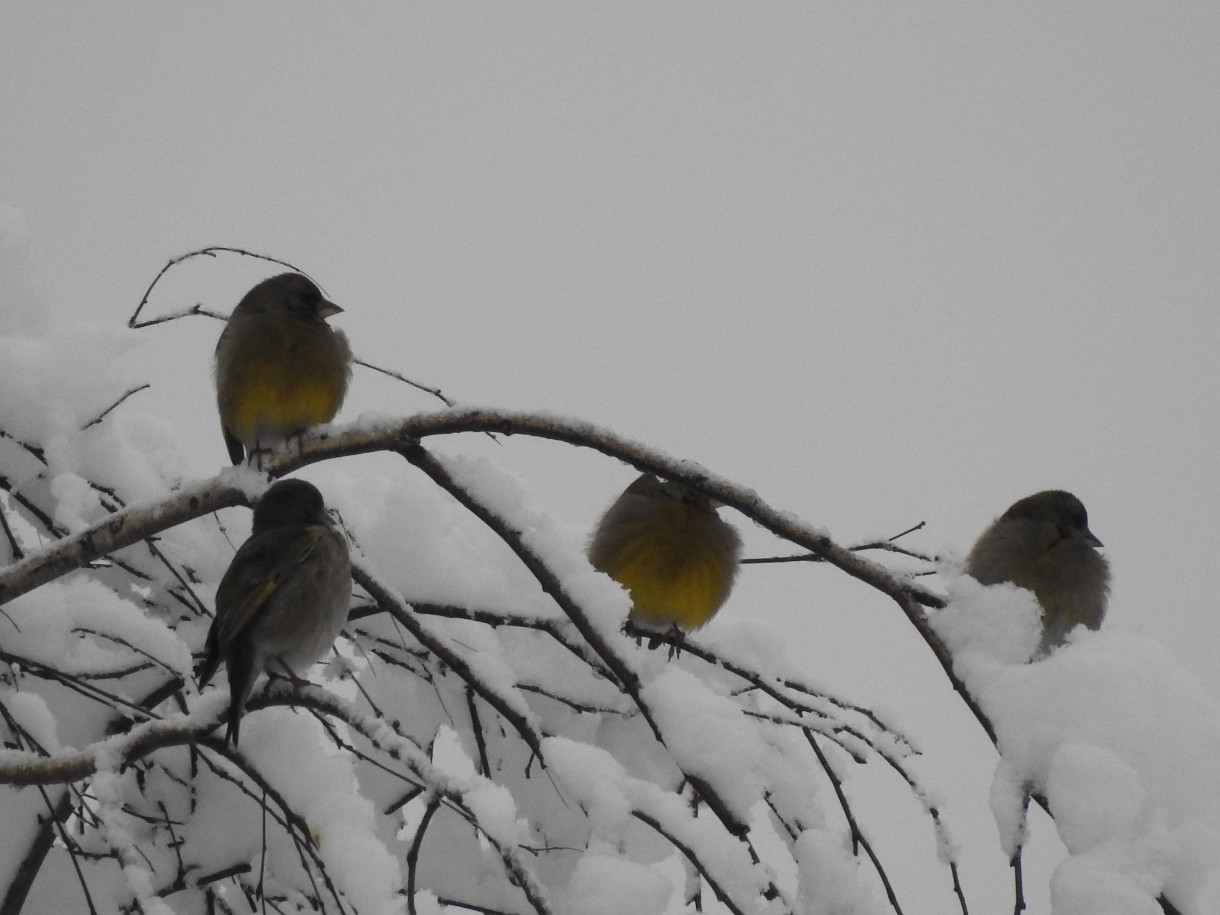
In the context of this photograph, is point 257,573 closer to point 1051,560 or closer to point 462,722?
point 462,722

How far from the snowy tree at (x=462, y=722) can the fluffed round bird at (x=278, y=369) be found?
658mm

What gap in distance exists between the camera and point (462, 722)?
312 cm

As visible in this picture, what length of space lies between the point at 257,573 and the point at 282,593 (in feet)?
0.32

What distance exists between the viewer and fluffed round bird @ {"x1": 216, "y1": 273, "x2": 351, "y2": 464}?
4484 millimetres

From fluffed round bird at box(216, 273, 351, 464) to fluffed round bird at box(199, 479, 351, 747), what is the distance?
3.15 feet

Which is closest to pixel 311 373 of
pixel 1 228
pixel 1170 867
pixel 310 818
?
pixel 1 228

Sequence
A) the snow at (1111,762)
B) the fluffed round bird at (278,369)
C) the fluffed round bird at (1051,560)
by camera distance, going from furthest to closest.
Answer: the fluffed round bird at (1051,560)
the fluffed round bird at (278,369)
the snow at (1111,762)

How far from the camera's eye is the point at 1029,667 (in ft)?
6.15

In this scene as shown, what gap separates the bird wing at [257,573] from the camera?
3.03m

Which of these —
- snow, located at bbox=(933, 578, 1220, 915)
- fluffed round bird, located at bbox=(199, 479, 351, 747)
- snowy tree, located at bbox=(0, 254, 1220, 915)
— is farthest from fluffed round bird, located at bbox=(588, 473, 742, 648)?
snow, located at bbox=(933, 578, 1220, 915)

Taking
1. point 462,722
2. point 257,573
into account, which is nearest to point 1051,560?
point 462,722

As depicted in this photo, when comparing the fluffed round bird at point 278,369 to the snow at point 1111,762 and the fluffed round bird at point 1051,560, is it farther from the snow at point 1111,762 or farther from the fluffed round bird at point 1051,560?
the snow at point 1111,762

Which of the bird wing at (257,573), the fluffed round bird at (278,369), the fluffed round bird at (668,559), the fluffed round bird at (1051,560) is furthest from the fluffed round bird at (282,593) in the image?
the fluffed round bird at (1051,560)

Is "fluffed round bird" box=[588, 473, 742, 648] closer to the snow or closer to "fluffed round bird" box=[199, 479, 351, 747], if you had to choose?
"fluffed round bird" box=[199, 479, 351, 747]
